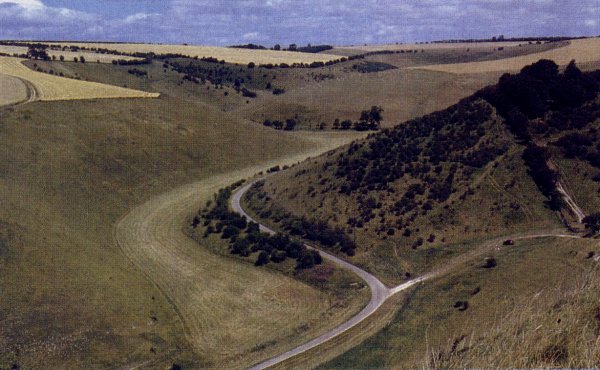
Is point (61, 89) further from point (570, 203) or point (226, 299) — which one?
point (570, 203)

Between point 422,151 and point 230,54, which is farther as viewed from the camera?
point 230,54

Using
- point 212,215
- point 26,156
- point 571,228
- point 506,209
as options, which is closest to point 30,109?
point 26,156

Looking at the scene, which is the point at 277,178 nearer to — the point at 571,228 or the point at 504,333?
the point at 571,228

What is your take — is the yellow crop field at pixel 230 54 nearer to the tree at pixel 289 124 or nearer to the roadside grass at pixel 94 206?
the tree at pixel 289 124

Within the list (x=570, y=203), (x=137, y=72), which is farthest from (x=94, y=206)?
(x=137, y=72)

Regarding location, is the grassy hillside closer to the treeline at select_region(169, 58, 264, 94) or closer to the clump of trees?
the treeline at select_region(169, 58, 264, 94)

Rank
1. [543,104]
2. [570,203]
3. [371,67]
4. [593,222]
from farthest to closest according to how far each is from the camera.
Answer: [371,67]
[543,104]
[570,203]
[593,222]
